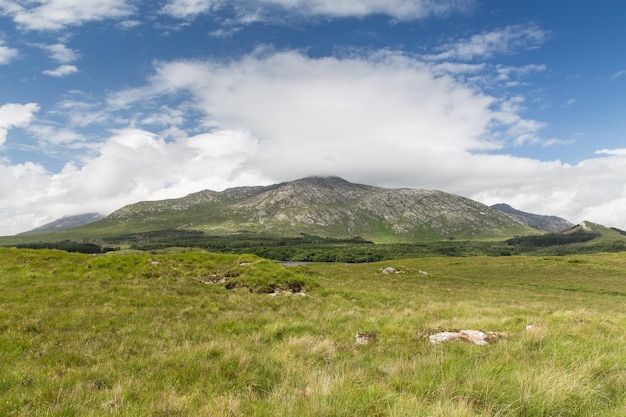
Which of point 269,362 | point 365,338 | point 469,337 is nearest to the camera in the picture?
point 269,362

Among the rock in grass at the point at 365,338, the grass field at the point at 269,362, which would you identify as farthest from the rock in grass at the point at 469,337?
the rock in grass at the point at 365,338

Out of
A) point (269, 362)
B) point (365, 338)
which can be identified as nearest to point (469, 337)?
point (365, 338)

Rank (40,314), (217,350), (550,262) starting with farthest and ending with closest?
(550,262)
(40,314)
(217,350)

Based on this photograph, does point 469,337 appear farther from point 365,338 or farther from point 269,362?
point 269,362

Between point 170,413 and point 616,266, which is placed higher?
point 170,413

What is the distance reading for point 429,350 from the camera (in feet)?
32.7

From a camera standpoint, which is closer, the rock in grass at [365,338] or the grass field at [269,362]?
the grass field at [269,362]

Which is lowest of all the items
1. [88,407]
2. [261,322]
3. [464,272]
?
[464,272]

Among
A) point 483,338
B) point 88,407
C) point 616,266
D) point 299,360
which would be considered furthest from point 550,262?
point 88,407

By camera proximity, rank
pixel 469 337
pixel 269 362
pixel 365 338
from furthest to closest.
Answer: pixel 365 338 → pixel 469 337 → pixel 269 362

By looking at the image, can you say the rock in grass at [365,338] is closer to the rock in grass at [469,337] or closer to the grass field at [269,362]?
the grass field at [269,362]

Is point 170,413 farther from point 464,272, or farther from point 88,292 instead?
point 464,272

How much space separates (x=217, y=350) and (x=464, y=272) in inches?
2770

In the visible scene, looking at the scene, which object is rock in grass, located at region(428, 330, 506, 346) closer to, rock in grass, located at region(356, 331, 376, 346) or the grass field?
the grass field
